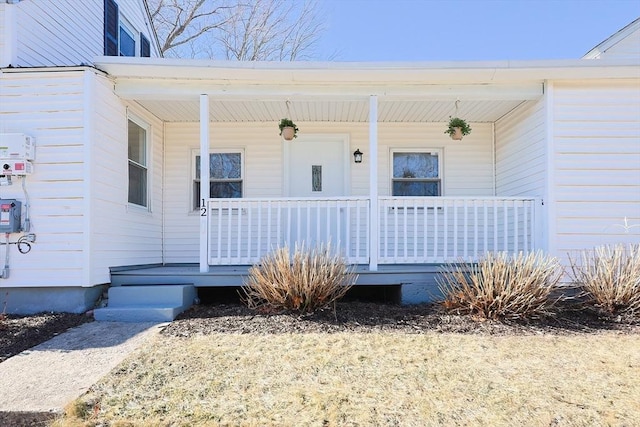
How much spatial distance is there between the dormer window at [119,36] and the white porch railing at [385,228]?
4.05 m

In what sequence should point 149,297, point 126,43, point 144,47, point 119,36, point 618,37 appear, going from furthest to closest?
point 144,47
point 126,43
point 119,36
point 618,37
point 149,297

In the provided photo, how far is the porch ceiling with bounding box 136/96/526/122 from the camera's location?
6.45m

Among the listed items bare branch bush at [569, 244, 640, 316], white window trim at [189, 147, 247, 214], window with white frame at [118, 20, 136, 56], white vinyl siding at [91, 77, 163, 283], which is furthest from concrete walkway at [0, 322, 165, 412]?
window with white frame at [118, 20, 136, 56]

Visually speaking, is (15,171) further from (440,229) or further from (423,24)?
(423,24)

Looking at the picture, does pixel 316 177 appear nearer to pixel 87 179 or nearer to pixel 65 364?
pixel 87 179

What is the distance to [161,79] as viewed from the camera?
5832mm

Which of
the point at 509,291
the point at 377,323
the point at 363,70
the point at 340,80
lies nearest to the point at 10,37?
the point at 340,80

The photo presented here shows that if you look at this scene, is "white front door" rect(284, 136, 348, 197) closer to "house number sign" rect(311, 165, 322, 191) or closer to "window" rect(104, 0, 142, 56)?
"house number sign" rect(311, 165, 322, 191)

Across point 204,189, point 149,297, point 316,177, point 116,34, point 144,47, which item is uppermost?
point 144,47

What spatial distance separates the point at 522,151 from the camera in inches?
262

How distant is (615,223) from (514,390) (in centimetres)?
385

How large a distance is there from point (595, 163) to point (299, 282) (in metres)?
4.16

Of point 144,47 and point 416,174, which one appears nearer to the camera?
point 416,174

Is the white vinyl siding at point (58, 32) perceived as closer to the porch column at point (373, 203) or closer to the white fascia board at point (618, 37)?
the porch column at point (373, 203)
